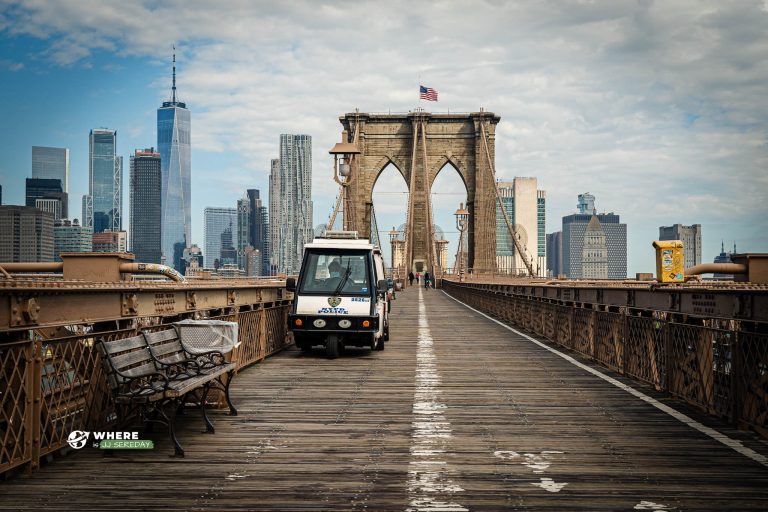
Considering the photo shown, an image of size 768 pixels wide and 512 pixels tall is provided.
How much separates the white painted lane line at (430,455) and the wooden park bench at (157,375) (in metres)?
1.97

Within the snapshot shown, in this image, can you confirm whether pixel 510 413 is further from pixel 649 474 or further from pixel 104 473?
pixel 104 473

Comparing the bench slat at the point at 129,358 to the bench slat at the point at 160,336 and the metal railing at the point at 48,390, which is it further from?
the metal railing at the point at 48,390

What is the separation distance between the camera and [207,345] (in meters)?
8.46

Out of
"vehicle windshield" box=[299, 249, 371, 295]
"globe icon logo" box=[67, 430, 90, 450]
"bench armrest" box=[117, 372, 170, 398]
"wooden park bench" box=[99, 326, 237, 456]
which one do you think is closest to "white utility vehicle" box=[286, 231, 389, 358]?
"vehicle windshield" box=[299, 249, 371, 295]

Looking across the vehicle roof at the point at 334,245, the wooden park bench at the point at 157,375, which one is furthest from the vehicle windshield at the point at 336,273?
the wooden park bench at the point at 157,375

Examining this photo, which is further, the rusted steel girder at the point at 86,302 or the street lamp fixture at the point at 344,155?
the street lamp fixture at the point at 344,155

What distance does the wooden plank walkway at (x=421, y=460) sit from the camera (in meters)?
5.30

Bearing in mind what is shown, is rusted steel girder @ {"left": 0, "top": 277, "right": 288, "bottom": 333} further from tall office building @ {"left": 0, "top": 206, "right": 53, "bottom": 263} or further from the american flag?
tall office building @ {"left": 0, "top": 206, "right": 53, "bottom": 263}

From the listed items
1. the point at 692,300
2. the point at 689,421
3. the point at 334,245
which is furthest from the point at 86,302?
the point at 334,245

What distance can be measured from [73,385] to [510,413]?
4512mm

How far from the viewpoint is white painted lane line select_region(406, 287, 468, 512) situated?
527 cm

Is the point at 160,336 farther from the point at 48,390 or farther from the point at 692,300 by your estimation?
the point at 692,300

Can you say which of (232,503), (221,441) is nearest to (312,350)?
(221,441)

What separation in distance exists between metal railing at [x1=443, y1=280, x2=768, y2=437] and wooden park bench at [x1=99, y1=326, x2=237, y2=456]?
5.09 m
